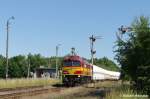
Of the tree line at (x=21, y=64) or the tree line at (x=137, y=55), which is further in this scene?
the tree line at (x=21, y=64)

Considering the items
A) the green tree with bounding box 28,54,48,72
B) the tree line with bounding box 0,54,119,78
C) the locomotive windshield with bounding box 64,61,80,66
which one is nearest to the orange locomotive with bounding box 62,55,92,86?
the locomotive windshield with bounding box 64,61,80,66

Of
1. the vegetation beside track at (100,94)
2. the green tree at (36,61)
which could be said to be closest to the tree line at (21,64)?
the green tree at (36,61)

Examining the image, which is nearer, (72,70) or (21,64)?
(72,70)

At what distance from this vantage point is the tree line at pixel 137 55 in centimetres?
2814

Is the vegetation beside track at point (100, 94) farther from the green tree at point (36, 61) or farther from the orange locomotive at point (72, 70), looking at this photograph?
the green tree at point (36, 61)

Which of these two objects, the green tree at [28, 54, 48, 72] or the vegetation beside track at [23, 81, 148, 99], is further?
the green tree at [28, 54, 48, 72]

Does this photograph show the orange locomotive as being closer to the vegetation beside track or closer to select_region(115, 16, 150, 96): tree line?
the vegetation beside track

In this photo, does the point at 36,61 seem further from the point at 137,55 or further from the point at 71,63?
the point at 137,55

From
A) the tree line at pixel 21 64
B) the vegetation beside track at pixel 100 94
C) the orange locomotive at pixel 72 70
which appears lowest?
the vegetation beside track at pixel 100 94

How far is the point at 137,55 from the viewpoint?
29.2 meters

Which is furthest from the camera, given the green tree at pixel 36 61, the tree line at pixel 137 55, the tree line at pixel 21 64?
the green tree at pixel 36 61

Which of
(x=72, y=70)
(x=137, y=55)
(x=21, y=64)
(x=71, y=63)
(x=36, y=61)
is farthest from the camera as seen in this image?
(x=36, y=61)

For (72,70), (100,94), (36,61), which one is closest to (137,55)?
(100,94)

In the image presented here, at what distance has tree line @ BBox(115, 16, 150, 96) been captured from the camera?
2814 cm
